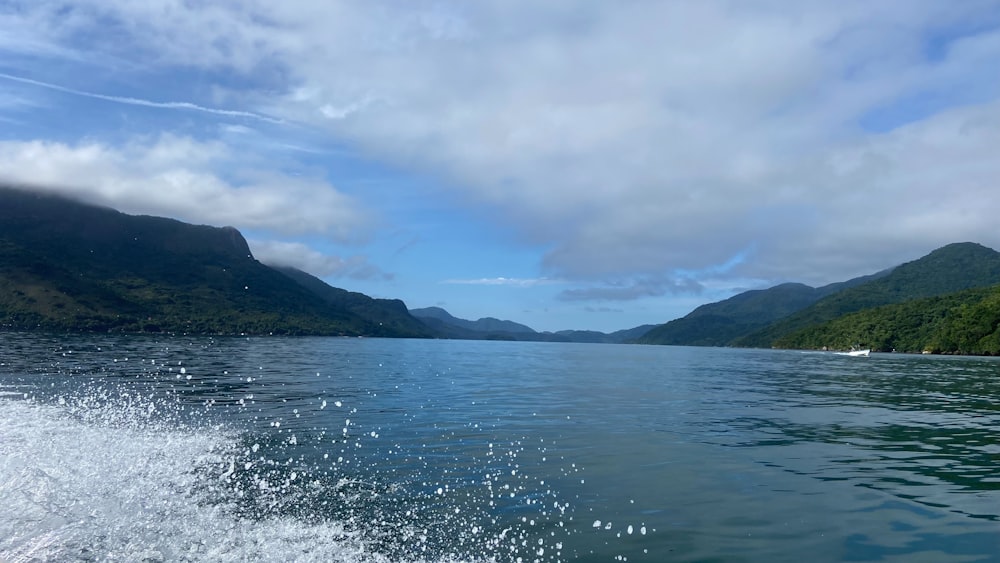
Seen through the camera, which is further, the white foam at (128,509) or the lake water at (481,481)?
the lake water at (481,481)

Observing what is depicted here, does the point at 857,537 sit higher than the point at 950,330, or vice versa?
the point at 950,330

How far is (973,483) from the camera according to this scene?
20578mm

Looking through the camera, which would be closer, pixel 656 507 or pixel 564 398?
pixel 656 507

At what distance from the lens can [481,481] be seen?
798 inches

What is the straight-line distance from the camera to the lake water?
14.1 m

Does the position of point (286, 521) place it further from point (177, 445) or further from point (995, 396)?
point (995, 396)

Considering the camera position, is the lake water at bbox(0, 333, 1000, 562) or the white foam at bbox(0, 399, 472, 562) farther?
the lake water at bbox(0, 333, 1000, 562)

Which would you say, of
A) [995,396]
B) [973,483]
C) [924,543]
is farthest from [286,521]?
[995,396]

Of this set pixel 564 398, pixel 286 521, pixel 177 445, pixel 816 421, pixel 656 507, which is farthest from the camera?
pixel 564 398

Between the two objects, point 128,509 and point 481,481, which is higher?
point 481,481

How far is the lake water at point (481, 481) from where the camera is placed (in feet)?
46.2

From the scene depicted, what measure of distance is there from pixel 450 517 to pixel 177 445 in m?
15.2

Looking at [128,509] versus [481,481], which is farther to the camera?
[481,481]

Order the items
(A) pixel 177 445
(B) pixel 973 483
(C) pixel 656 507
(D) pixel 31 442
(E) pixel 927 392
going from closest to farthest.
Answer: (C) pixel 656 507 → (B) pixel 973 483 → (D) pixel 31 442 → (A) pixel 177 445 → (E) pixel 927 392
